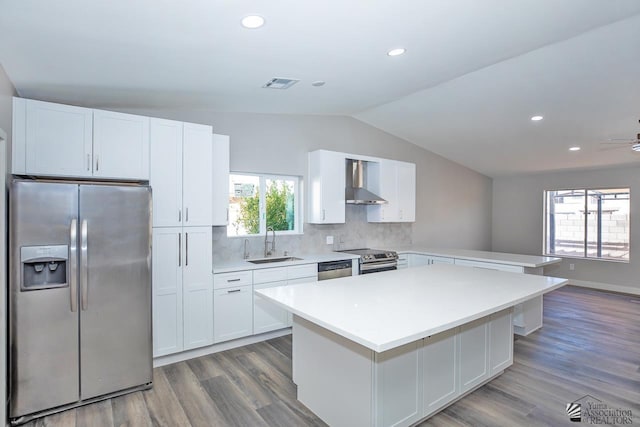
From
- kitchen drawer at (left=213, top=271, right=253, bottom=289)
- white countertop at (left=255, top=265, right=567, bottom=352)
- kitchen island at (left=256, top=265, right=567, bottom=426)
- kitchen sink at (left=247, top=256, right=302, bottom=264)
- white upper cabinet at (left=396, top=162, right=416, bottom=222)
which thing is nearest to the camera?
white countertop at (left=255, top=265, right=567, bottom=352)

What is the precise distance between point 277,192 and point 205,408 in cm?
275

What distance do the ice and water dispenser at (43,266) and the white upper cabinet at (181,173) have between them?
77cm

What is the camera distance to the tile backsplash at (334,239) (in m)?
4.05

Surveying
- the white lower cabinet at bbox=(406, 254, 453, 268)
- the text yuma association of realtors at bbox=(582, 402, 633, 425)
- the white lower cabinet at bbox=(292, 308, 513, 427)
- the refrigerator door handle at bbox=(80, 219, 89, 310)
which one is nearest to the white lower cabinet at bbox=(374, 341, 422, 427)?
the white lower cabinet at bbox=(292, 308, 513, 427)

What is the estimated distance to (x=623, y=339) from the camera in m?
3.82

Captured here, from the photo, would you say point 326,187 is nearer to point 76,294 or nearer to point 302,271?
point 302,271

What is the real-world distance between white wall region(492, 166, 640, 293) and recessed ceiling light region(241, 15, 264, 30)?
725 centimetres

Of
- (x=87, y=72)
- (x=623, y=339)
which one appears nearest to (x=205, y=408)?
(x=87, y=72)

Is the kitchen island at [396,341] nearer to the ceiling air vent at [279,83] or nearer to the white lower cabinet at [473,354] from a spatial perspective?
the white lower cabinet at [473,354]

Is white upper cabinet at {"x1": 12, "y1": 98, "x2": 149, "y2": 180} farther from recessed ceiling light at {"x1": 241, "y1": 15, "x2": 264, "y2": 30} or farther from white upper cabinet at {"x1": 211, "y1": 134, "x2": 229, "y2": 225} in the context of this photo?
recessed ceiling light at {"x1": 241, "y1": 15, "x2": 264, "y2": 30}

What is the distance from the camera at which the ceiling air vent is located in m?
3.08

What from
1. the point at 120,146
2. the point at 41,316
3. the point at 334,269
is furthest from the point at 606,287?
the point at 41,316

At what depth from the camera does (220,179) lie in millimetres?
3664

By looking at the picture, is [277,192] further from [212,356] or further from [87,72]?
[87,72]
